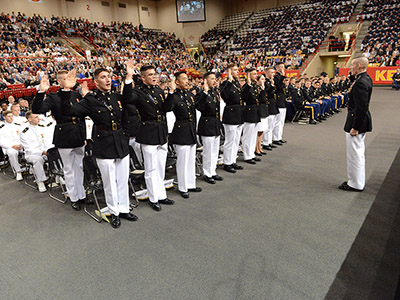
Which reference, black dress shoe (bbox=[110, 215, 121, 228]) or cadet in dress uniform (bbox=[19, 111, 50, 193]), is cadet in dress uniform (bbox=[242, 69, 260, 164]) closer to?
black dress shoe (bbox=[110, 215, 121, 228])

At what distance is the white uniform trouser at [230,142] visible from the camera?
5016 millimetres

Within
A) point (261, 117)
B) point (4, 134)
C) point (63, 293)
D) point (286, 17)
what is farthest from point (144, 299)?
point (286, 17)

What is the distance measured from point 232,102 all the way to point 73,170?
268cm

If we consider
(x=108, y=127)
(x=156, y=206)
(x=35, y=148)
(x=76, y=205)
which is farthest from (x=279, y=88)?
(x=35, y=148)

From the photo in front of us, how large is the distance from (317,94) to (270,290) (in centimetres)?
840

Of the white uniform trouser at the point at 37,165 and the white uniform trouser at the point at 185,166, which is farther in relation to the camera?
the white uniform trouser at the point at 37,165

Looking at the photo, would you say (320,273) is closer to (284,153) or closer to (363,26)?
(284,153)

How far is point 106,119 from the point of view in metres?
3.26

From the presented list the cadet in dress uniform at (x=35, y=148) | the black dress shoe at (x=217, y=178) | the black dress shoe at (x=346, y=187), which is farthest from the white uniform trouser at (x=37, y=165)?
the black dress shoe at (x=346, y=187)

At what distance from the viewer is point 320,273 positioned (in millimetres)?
2514

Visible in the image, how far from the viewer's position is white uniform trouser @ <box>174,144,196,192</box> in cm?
411

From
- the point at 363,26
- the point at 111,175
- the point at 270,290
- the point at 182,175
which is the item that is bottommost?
the point at 270,290

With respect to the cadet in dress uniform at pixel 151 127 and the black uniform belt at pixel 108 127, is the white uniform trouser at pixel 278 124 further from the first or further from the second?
the black uniform belt at pixel 108 127

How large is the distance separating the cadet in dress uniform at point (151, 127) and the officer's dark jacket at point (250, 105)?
2024 mm
